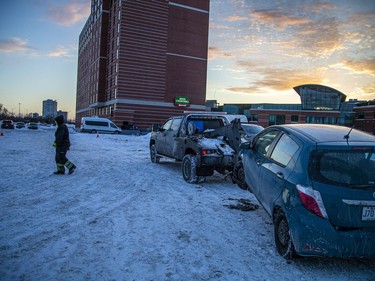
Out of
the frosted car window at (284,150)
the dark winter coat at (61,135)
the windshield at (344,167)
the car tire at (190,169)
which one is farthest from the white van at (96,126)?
the windshield at (344,167)

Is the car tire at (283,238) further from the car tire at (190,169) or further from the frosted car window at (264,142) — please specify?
the car tire at (190,169)

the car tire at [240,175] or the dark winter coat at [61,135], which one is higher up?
the dark winter coat at [61,135]

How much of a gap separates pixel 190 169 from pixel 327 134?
15.2 feet

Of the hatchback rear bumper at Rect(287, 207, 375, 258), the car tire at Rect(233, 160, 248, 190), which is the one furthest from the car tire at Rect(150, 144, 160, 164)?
the hatchback rear bumper at Rect(287, 207, 375, 258)

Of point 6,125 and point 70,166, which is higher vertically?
point 70,166

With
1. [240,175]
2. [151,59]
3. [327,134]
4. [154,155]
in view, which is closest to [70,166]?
[154,155]

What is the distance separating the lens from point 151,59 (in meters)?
53.3

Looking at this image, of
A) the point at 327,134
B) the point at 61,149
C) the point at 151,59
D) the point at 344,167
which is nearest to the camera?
the point at 344,167

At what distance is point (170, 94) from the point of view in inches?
2192

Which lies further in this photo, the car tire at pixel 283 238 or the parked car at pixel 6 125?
the parked car at pixel 6 125

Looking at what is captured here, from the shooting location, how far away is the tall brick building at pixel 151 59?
168 ft

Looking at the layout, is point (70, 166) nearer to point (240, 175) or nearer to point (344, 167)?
point (240, 175)

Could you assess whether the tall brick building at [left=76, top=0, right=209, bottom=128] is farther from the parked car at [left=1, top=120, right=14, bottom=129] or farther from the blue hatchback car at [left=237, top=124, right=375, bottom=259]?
the blue hatchback car at [left=237, top=124, right=375, bottom=259]

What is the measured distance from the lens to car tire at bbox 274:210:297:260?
3.76 meters
